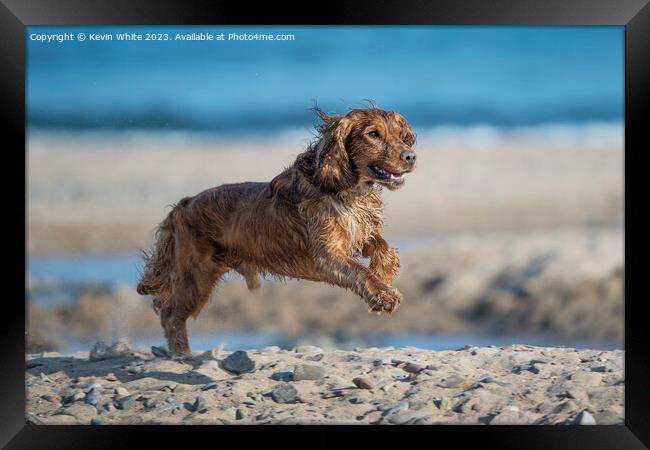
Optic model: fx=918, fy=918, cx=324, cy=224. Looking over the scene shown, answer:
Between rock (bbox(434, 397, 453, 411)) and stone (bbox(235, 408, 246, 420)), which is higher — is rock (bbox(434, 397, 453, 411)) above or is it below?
above

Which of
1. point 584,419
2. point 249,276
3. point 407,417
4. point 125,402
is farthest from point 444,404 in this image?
point 125,402

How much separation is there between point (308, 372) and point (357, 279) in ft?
4.90

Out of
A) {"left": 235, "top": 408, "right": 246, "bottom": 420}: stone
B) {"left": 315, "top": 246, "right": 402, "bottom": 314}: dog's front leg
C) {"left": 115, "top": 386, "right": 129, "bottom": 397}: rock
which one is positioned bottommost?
{"left": 235, "top": 408, "right": 246, "bottom": 420}: stone

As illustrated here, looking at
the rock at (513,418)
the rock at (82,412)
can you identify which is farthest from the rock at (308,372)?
the rock at (82,412)

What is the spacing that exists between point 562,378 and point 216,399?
2968 millimetres

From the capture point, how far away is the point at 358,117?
7.48m

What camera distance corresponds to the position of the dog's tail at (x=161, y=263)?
8.99 m

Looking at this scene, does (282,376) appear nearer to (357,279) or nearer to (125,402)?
(125,402)

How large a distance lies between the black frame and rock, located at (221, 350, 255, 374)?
1.35 m

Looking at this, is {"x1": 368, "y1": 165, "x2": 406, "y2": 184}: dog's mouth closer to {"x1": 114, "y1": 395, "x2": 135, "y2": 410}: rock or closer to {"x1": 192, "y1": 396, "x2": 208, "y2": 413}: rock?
{"x1": 192, "y1": 396, "x2": 208, "y2": 413}: rock

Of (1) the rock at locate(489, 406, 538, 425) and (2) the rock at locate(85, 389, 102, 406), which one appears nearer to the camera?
(1) the rock at locate(489, 406, 538, 425)

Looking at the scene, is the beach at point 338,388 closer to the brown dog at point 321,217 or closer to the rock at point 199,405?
the rock at point 199,405

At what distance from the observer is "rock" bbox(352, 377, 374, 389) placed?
7848 millimetres

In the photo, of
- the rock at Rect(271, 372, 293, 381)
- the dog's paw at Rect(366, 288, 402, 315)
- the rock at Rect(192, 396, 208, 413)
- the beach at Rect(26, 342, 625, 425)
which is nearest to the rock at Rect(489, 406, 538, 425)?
the beach at Rect(26, 342, 625, 425)
